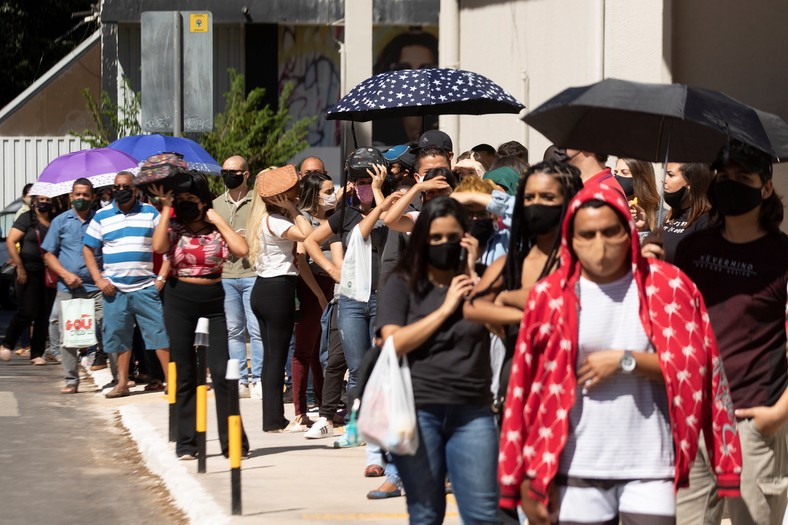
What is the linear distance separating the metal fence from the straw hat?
871 inches

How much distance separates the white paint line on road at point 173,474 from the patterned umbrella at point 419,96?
2.82 metres

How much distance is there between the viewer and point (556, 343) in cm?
498

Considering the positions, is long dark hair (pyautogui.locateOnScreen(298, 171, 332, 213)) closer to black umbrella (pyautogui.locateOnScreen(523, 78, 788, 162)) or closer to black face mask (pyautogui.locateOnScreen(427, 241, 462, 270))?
black umbrella (pyautogui.locateOnScreen(523, 78, 788, 162))

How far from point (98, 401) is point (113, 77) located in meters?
17.1

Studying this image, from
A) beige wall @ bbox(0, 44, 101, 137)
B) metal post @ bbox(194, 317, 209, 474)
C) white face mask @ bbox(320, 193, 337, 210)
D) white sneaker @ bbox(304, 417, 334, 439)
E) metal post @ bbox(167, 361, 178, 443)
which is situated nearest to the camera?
metal post @ bbox(194, 317, 209, 474)

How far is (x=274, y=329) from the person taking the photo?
11.2m

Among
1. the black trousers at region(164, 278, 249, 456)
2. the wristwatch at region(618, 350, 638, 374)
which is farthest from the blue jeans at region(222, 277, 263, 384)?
the wristwatch at region(618, 350, 638, 374)

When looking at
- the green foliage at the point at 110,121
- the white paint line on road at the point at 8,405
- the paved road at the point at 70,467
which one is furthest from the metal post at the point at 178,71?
the green foliage at the point at 110,121

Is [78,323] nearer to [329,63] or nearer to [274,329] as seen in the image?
[274,329]

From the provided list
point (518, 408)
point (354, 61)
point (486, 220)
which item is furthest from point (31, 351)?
point (518, 408)

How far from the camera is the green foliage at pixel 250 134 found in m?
23.9

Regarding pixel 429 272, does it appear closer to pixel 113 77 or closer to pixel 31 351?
pixel 31 351

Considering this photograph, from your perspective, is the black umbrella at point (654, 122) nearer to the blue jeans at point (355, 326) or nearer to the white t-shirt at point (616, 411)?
the white t-shirt at point (616, 411)

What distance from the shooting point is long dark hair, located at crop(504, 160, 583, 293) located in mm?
5773
